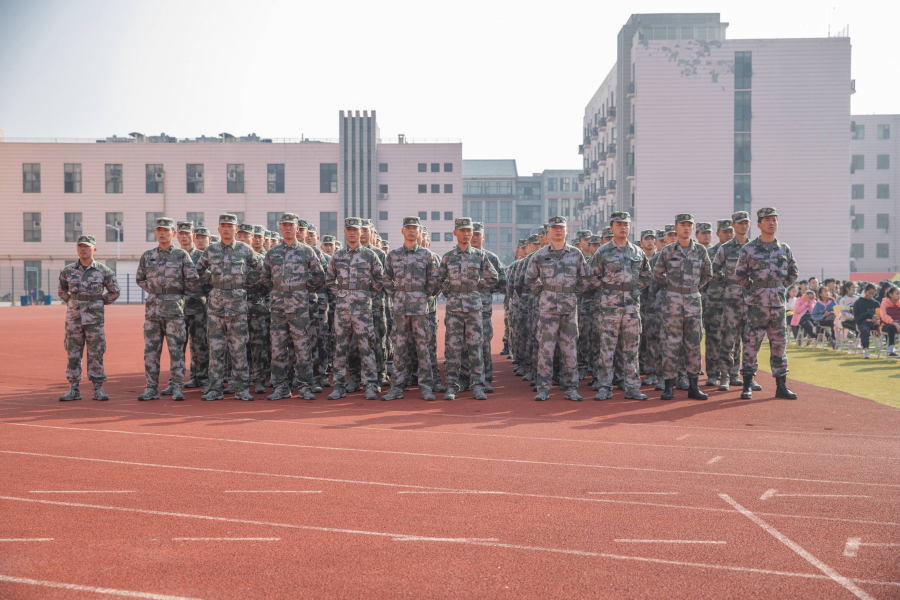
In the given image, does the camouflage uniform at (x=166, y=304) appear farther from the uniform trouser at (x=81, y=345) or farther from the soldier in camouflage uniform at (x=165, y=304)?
the uniform trouser at (x=81, y=345)

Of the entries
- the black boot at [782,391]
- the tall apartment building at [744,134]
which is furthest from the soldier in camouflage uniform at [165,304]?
the tall apartment building at [744,134]

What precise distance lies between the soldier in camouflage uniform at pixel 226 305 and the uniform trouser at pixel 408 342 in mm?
2019

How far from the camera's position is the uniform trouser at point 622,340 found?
941 centimetres

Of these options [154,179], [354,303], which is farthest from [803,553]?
[154,179]

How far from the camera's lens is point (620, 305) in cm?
944

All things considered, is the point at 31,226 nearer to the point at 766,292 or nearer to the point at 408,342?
the point at 408,342

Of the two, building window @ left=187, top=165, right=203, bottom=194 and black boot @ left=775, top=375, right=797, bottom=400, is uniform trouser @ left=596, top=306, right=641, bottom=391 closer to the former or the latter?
black boot @ left=775, top=375, right=797, bottom=400

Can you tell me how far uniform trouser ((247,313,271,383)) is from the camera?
10.4m

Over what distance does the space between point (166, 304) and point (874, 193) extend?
70.0 meters

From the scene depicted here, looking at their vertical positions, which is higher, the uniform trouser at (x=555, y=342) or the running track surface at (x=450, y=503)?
the uniform trouser at (x=555, y=342)

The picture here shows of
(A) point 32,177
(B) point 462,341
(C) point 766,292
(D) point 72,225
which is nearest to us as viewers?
(C) point 766,292

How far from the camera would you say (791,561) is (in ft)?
12.8

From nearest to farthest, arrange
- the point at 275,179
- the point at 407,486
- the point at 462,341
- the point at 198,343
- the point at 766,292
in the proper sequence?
the point at 407,486 → the point at 766,292 → the point at 462,341 → the point at 198,343 → the point at 275,179

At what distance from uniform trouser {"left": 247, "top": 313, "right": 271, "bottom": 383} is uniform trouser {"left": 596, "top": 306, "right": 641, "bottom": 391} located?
4899mm
